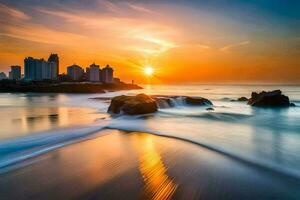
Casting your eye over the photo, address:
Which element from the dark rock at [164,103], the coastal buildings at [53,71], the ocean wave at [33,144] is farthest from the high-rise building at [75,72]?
the ocean wave at [33,144]

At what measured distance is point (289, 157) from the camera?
7.38m

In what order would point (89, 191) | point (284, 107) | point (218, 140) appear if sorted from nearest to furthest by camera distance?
point (89, 191) < point (218, 140) < point (284, 107)

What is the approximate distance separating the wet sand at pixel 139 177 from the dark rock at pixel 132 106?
10546 mm

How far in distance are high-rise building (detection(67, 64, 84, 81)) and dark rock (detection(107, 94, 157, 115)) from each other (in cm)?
14837

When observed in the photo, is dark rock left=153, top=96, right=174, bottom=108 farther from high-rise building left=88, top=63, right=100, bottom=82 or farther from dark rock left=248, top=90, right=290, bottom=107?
high-rise building left=88, top=63, right=100, bottom=82

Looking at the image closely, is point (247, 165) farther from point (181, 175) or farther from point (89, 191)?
point (89, 191)

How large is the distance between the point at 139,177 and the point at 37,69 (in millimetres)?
169966

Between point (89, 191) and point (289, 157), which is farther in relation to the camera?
point (289, 157)

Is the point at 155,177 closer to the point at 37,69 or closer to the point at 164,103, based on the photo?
the point at 164,103

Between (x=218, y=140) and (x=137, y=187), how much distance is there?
600 cm

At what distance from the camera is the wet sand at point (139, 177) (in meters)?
4.54

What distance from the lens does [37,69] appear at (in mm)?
157000

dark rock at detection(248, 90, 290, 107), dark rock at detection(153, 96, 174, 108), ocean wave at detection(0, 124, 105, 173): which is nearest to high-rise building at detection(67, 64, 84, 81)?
dark rock at detection(153, 96, 174, 108)

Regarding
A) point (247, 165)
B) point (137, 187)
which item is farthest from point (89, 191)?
point (247, 165)
